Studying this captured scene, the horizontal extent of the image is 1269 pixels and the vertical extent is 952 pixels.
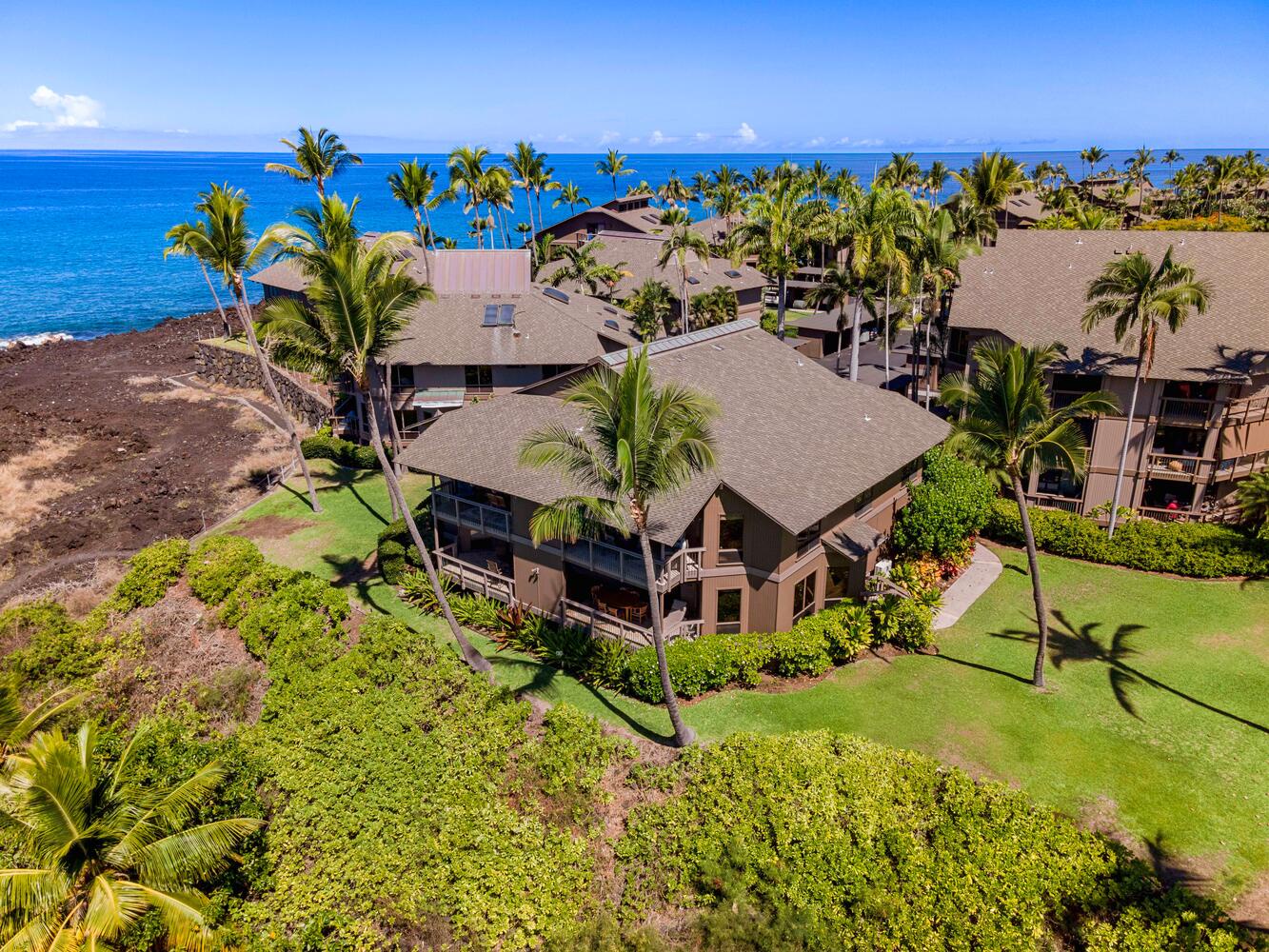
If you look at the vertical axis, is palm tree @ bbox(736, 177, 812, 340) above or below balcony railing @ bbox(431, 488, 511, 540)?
above

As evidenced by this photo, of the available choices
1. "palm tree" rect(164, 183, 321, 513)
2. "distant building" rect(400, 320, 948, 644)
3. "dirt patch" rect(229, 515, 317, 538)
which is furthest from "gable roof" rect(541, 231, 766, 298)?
"dirt patch" rect(229, 515, 317, 538)

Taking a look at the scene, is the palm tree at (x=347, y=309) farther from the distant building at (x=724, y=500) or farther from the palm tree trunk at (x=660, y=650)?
the palm tree trunk at (x=660, y=650)

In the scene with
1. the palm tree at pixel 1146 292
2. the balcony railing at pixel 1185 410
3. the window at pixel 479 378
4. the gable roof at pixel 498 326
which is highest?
the palm tree at pixel 1146 292

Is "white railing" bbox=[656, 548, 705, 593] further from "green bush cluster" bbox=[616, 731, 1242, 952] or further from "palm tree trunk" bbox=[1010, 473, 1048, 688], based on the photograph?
"palm tree trunk" bbox=[1010, 473, 1048, 688]

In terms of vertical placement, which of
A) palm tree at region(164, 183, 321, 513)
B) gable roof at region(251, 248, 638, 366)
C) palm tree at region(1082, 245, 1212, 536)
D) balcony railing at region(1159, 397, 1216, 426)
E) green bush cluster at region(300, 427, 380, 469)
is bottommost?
green bush cluster at region(300, 427, 380, 469)

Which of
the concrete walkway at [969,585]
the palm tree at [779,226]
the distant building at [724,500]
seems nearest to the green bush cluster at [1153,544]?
the concrete walkway at [969,585]

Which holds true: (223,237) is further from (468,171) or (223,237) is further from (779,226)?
(468,171)

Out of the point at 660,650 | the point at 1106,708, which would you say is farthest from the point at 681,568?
the point at 1106,708
